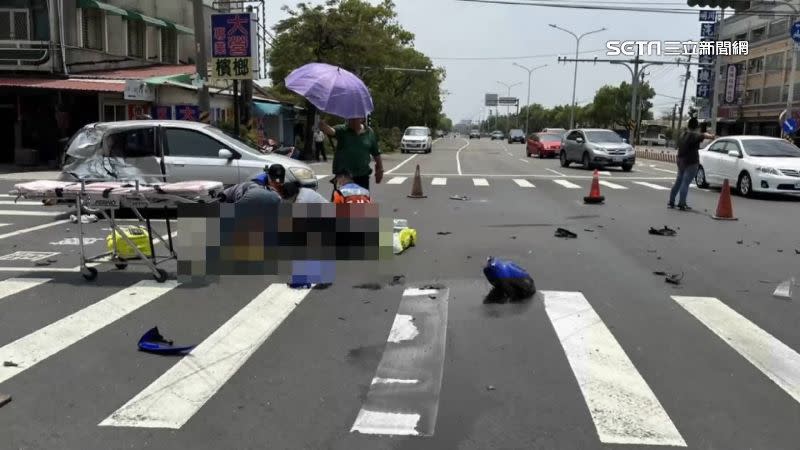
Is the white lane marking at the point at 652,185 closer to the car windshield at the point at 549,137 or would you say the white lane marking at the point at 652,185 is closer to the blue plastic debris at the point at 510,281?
the blue plastic debris at the point at 510,281

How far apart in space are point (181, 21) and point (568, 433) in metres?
33.2

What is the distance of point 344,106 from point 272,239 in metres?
1.64

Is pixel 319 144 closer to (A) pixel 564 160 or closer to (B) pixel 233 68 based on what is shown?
(A) pixel 564 160

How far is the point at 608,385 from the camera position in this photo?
4719mm

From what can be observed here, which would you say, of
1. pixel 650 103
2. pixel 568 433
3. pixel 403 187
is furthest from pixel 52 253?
pixel 650 103

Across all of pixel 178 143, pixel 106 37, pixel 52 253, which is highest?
pixel 106 37

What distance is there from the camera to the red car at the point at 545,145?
127 feet

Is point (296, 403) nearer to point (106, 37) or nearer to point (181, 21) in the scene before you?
point (106, 37)

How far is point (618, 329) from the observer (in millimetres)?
5996

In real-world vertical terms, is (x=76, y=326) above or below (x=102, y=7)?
below

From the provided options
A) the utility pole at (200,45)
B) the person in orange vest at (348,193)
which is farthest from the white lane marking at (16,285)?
the utility pole at (200,45)

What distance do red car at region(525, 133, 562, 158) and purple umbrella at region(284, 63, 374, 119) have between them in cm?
3163

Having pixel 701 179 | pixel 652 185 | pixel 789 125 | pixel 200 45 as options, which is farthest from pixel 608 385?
pixel 789 125

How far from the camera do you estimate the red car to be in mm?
38688
